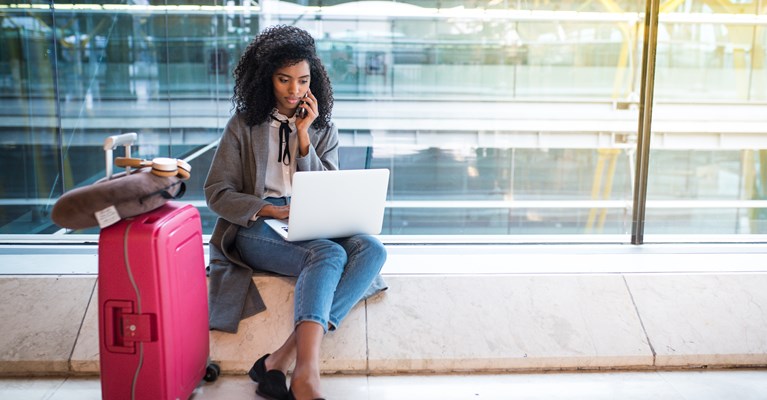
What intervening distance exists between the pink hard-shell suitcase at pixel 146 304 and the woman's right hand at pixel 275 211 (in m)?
0.38

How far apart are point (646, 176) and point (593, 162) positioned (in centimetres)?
718

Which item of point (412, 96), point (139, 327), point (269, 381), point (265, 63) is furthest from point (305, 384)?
point (412, 96)

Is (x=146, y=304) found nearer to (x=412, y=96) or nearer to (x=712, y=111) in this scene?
(x=412, y=96)

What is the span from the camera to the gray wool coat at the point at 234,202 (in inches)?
86.7

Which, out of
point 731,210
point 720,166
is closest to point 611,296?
point 731,210

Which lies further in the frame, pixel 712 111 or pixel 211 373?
pixel 712 111

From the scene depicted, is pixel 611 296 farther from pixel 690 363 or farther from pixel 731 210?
pixel 731 210

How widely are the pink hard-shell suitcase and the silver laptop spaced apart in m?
0.34

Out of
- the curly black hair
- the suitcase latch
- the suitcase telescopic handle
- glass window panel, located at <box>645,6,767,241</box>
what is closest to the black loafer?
the suitcase latch

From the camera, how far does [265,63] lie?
226cm

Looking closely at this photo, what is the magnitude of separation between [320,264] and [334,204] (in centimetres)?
20

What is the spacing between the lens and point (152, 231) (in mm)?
1640

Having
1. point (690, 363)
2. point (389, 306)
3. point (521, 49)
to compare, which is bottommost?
point (690, 363)

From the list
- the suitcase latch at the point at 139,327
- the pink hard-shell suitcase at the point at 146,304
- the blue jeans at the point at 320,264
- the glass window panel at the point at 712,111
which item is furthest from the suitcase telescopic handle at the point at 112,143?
the glass window panel at the point at 712,111
